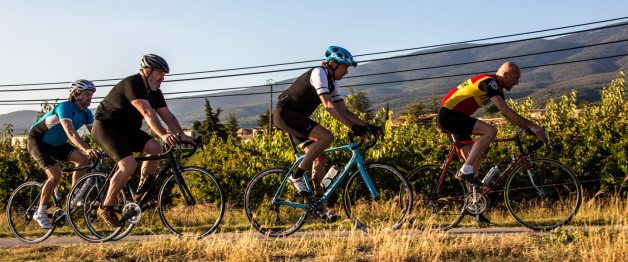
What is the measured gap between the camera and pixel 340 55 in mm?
6477

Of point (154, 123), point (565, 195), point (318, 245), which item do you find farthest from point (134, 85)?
point (565, 195)

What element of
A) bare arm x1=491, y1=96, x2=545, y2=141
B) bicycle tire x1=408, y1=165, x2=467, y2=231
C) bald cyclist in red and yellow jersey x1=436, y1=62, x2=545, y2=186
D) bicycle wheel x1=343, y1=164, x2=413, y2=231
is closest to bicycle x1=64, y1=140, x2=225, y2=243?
bicycle wheel x1=343, y1=164, x2=413, y2=231

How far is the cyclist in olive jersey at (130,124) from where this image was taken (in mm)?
6238

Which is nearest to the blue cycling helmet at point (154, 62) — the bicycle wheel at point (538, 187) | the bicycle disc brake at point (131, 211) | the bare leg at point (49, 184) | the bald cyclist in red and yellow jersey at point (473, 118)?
the bicycle disc brake at point (131, 211)

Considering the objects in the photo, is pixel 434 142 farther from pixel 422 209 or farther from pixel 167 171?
pixel 167 171

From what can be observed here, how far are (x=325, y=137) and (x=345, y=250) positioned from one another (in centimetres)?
131

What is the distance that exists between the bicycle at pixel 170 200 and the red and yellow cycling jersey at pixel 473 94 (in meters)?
2.79

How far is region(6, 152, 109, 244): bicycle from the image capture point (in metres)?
7.55

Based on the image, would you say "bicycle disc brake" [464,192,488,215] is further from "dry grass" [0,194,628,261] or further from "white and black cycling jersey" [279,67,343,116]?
"white and black cycling jersey" [279,67,343,116]

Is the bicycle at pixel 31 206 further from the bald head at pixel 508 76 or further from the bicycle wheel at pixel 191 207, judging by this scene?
the bald head at pixel 508 76

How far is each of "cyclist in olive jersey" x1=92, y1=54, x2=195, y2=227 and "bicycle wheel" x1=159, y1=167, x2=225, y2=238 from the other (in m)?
0.29

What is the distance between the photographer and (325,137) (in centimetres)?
636

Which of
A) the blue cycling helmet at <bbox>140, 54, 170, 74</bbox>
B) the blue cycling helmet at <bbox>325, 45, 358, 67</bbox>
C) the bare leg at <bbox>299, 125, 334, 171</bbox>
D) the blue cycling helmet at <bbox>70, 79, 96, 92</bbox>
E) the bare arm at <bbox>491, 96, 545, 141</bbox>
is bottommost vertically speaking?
the bare leg at <bbox>299, 125, 334, 171</bbox>

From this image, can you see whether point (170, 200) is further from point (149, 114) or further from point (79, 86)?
point (79, 86)
